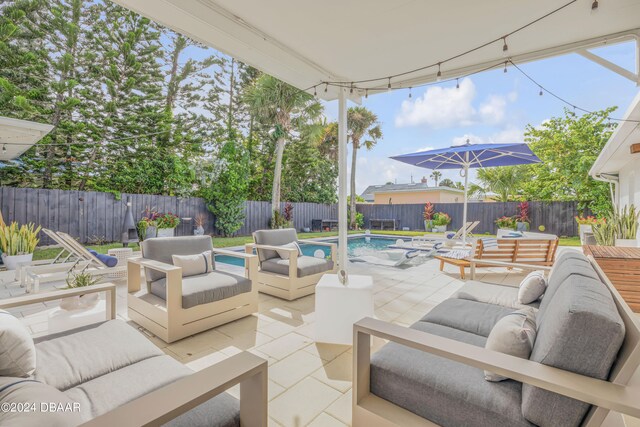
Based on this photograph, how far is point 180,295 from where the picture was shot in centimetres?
262

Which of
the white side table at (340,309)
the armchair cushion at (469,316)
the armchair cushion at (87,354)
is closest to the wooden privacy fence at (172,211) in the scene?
the armchair cushion at (87,354)

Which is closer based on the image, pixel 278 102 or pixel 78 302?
pixel 78 302

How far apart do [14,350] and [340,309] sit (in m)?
1.97

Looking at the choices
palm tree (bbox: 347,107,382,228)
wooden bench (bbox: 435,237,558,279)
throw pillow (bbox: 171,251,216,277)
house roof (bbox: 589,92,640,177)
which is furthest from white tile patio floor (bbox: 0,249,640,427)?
palm tree (bbox: 347,107,382,228)

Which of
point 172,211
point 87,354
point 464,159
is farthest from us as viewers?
point 172,211

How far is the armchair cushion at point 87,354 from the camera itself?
139 cm

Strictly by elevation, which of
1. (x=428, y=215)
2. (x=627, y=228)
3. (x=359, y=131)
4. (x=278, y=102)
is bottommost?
(x=627, y=228)

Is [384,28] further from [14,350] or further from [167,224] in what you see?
[167,224]

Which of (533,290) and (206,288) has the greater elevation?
(533,290)

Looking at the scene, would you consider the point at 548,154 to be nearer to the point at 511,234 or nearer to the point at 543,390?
the point at 511,234

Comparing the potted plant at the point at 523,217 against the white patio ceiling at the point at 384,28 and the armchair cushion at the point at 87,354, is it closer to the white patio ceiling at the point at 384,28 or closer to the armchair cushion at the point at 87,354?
the white patio ceiling at the point at 384,28

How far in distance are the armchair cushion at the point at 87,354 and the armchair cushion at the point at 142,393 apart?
0.20ft

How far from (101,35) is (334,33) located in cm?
1171

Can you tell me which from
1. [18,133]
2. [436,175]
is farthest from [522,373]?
[436,175]
